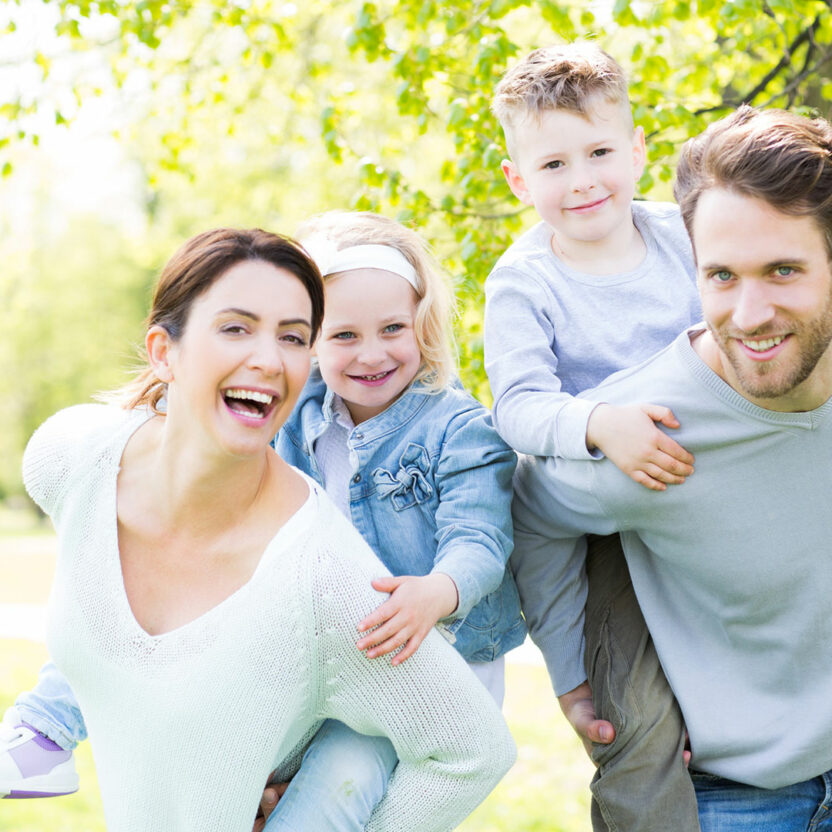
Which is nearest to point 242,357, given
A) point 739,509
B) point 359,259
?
point 359,259

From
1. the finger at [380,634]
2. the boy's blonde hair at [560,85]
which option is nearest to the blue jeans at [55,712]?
the finger at [380,634]

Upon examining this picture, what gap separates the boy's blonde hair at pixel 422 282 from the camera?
321 cm

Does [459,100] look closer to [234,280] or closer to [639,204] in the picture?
[639,204]

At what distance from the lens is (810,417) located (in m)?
2.49

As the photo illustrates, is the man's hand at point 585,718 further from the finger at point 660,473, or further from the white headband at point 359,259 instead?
the white headband at point 359,259

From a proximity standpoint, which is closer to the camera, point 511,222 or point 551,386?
point 551,386

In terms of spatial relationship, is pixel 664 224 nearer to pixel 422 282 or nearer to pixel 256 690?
pixel 422 282

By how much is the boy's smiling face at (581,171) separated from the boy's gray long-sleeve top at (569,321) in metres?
0.12

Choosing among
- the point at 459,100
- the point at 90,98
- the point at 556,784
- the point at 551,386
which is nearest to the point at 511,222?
the point at 459,100

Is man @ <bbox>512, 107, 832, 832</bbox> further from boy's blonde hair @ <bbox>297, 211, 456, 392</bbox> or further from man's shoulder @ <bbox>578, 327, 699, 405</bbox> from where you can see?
boy's blonde hair @ <bbox>297, 211, 456, 392</bbox>

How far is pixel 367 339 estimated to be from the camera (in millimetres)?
3121

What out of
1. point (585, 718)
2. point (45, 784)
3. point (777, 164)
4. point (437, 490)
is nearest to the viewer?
point (777, 164)

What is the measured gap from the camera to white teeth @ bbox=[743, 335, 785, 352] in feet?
7.81

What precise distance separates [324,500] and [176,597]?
0.42 m
